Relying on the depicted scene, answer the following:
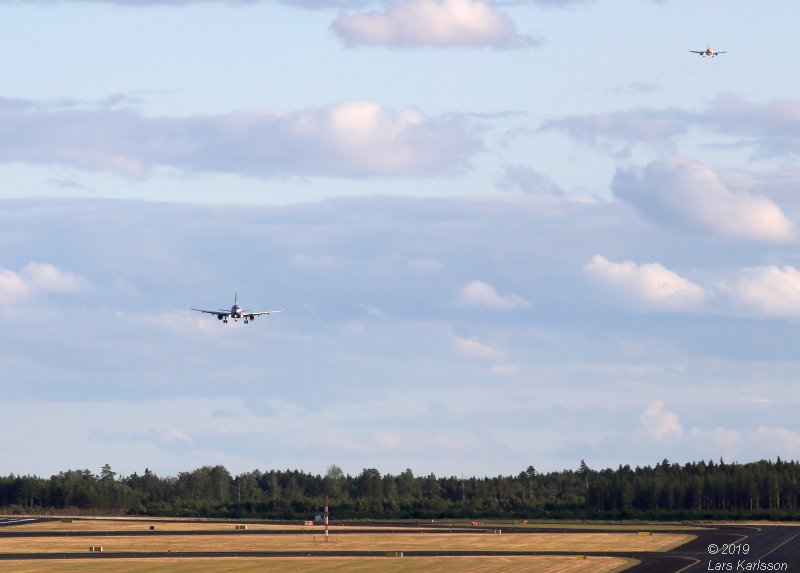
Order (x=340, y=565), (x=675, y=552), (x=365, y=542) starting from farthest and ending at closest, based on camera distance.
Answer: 1. (x=365, y=542)
2. (x=675, y=552)
3. (x=340, y=565)

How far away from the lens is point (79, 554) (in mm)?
131625

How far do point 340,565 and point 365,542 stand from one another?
34689 mm

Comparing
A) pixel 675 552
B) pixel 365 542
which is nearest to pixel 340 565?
pixel 675 552

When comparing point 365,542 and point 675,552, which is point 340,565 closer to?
point 675,552

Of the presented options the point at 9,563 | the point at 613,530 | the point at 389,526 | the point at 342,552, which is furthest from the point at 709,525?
the point at 9,563

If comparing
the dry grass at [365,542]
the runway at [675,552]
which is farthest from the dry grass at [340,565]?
the dry grass at [365,542]

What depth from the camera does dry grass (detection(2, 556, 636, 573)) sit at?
11150 centimetres

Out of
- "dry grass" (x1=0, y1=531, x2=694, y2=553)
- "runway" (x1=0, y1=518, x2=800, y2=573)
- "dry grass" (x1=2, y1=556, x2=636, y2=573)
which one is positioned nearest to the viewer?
"runway" (x1=0, y1=518, x2=800, y2=573)

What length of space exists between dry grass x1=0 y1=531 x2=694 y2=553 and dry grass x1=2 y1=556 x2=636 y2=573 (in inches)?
585

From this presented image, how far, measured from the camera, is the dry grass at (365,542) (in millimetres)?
139875

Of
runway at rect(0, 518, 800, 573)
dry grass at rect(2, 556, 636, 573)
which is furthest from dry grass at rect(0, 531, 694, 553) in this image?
dry grass at rect(2, 556, 636, 573)

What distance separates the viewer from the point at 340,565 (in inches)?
4611

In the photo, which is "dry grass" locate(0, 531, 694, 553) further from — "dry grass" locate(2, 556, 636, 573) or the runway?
"dry grass" locate(2, 556, 636, 573)

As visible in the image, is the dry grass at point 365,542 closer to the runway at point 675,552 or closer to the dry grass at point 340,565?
the runway at point 675,552
